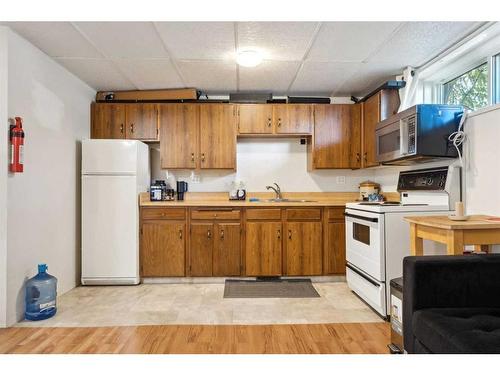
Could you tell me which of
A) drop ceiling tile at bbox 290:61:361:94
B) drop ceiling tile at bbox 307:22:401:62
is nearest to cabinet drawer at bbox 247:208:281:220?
drop ceiling tile at bbox 290:61:361:94

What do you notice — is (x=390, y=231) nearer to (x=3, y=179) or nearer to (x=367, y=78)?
(x=367, y=78)

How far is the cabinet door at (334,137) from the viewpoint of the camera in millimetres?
3818

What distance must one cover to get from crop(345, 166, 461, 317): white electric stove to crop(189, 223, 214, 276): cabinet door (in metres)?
A: 1.57

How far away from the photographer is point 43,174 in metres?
2.77

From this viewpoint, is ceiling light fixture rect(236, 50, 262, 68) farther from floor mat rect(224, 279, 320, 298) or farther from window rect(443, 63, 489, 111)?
floor mat rect(224, 279, 320, 298)

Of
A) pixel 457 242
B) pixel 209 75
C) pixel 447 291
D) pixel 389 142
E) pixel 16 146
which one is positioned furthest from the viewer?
pixel 209 75

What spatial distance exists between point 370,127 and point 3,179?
3448 mm

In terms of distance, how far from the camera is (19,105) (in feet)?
8.16

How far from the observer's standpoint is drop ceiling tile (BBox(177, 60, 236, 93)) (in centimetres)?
304

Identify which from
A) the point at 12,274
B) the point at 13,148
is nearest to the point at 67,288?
the point at 12,274

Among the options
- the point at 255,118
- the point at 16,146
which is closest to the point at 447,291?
the point at 255,118

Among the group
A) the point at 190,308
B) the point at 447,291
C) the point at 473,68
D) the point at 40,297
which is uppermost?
the point at 473,68

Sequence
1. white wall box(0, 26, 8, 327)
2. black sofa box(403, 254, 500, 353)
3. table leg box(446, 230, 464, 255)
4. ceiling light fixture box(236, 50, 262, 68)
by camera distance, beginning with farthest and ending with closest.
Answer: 1. ceiling light fixture box(236, 50, 262, 68)
2. white wall box(0, 26, 8, 327)
3. table leg box(446, 230, 464, 255)
4. black sofa box(403, 254, 500, 353)
